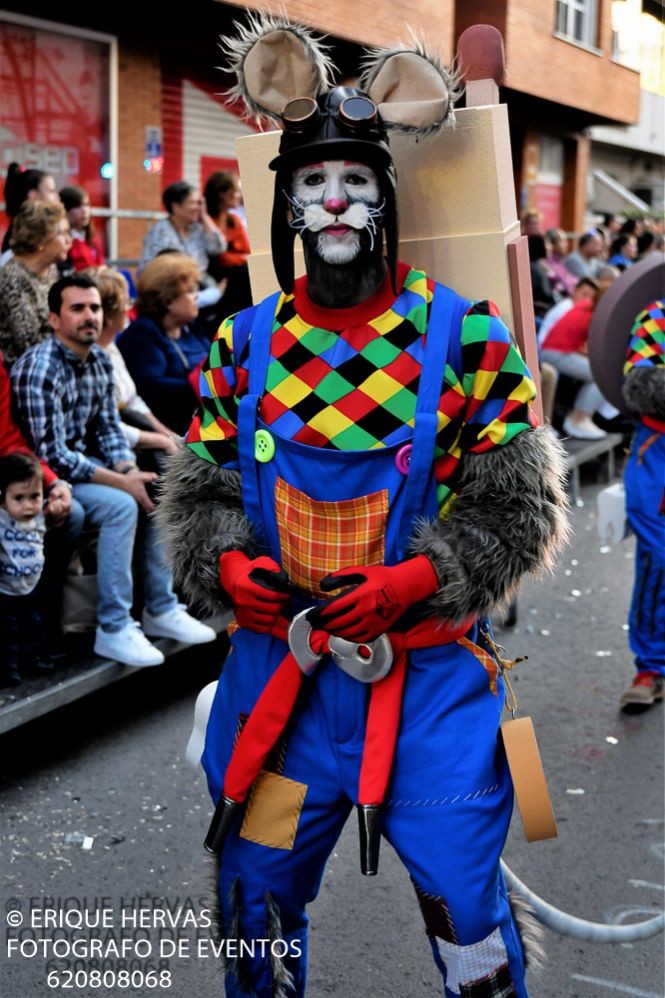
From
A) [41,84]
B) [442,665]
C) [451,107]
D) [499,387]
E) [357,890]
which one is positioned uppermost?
[41,84]

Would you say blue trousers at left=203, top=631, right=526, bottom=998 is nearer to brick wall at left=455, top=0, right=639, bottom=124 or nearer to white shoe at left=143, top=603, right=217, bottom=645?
white shoe at left=143, top=603, right=217, bottom=645

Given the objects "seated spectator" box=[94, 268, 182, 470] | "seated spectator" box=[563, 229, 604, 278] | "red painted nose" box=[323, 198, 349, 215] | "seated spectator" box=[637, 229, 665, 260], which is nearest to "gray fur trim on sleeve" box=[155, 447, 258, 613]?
"red painted nose" box=[323, 198, 349, 215]

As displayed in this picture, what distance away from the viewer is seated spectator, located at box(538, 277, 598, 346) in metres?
11.3

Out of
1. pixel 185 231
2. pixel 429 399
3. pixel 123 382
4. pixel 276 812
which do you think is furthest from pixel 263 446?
pixel 185 231

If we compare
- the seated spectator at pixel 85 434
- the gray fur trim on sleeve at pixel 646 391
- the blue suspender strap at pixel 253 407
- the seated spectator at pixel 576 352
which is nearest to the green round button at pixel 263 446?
the blue suspender strap at pixel 253 407

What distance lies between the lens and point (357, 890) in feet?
12.9

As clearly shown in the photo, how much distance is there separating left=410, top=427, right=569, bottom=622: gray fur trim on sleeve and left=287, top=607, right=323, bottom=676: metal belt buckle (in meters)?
0.27

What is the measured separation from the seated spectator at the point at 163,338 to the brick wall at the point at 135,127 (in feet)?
19.5

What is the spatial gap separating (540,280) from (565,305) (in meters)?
0.34

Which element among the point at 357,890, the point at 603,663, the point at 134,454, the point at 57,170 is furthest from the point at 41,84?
the point at 357,890

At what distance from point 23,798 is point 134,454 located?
186 centimetres

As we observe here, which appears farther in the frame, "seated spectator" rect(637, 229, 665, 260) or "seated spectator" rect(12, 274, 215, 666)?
"seated spectator" rect(637, 229, 665, 260)

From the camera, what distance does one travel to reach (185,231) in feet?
27.2

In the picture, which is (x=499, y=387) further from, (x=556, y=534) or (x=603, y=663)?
(x=603, y=663)
